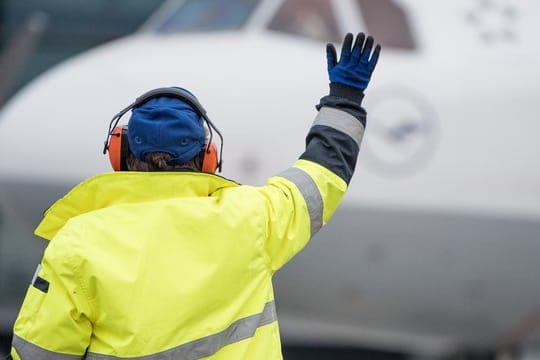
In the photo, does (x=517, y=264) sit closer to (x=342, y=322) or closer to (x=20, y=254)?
(x=342, y=322)

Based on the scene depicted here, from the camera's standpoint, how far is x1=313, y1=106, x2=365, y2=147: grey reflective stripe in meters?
2.23

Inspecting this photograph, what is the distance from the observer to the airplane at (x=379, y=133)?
5406 mm

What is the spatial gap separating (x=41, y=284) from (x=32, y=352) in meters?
0.12

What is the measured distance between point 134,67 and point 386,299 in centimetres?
177

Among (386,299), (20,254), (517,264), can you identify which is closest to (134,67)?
(386,299)

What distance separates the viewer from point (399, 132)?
541 centimetres

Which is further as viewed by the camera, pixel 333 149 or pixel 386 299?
pixel 386 299

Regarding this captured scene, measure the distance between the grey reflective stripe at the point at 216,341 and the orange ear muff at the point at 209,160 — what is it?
28cm

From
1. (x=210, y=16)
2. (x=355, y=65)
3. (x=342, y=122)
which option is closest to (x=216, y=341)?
(x=342, y=122)

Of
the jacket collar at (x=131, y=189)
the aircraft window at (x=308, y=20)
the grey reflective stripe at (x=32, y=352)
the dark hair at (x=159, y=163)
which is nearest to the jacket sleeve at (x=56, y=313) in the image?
the grey reflective stripe at (x=32, y=352)

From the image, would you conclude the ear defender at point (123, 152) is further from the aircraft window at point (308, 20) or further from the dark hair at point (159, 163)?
the aircraft window at point (308, 20)

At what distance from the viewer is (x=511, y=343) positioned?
643 cm

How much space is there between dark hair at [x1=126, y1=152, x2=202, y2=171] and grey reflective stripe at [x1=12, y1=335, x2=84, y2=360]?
38 cm

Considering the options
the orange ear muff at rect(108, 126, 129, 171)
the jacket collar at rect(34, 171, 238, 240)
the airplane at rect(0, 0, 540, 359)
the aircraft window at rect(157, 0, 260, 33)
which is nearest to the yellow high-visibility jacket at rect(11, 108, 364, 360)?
the jacket collar at rect(34, 171, 238, 240)
